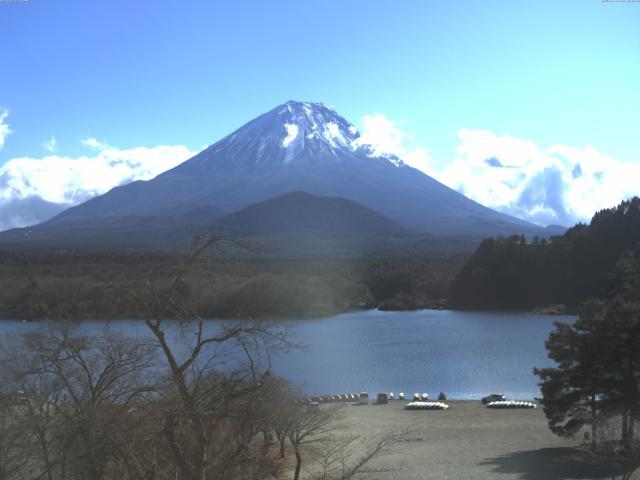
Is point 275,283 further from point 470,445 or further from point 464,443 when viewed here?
point 470,445

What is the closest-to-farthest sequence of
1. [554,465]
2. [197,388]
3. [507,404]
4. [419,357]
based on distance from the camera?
[197,388]
[554,465]
[507,404]
[419,357]

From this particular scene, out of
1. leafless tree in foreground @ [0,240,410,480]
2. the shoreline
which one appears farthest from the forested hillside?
leafless tree in foreground @ [0,240,410,480]

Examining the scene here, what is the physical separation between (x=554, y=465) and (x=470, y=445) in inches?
77.8

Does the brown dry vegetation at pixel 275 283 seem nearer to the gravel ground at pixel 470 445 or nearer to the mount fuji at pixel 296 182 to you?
the gravel ground at pixel 470 445

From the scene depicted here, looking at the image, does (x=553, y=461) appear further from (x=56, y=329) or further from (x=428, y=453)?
(x=56, y=329)

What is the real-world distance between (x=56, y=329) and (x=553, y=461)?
722 cm

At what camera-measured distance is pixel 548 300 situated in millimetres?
43844

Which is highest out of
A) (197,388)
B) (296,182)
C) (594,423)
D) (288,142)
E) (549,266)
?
(288,142)

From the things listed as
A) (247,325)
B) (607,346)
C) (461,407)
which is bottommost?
(461,407)

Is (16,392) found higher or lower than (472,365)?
higher

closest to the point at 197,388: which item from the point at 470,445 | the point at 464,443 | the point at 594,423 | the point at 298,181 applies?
the point at 594,423

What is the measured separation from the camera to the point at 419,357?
965 inches

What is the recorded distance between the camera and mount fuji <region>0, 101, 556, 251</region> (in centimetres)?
8944

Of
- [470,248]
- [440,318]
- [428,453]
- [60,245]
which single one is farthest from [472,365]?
[470,248]
